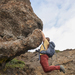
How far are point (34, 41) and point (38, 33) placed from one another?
0.66 meters

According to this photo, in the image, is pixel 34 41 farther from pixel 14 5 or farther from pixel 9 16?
pixel 14 5

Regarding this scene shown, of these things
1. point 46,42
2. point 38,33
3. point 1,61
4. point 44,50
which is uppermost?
point 38,33

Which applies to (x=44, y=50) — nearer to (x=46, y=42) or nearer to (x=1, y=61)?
(x=46, y=42)

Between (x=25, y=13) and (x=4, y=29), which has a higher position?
(x=25, y=13)

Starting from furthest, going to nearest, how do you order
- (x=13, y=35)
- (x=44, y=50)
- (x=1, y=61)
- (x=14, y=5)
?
1. (x=14, y=5)
2. (x=13, y=35)
3. (x=1, y=61)
4. (x=44, y=50)

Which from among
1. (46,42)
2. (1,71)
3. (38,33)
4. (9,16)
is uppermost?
(9,16)

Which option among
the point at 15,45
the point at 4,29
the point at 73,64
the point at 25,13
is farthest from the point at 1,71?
the point at 73,64

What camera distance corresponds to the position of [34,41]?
645 centimetres

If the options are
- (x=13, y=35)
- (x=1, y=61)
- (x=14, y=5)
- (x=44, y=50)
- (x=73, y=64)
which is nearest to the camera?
(x=44, y=50)

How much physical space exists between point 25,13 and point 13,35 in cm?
240

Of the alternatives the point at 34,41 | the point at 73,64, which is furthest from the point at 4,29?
the point at 73,64

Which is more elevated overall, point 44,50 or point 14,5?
point 14,5

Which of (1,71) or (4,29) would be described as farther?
(4,29)

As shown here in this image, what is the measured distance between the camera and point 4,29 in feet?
26.0
